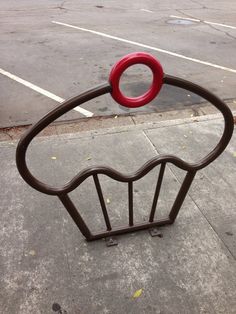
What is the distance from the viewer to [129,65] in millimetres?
1700

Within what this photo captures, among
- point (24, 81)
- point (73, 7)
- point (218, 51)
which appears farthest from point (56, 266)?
point (73, 7)

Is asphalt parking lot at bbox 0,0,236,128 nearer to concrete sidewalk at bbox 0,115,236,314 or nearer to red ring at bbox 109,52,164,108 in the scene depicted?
concrete sidewalk at bbox 0,115,236,314

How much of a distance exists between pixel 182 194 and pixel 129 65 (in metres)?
1.32

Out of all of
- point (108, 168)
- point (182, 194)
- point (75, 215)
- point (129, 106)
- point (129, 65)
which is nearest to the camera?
point (129, 65)

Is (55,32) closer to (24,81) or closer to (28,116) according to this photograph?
(24,81)

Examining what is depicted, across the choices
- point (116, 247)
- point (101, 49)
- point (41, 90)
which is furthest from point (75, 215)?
point (101, 49)

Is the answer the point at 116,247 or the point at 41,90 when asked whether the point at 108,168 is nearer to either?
the point at 116,247

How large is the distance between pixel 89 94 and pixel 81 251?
1454 mm

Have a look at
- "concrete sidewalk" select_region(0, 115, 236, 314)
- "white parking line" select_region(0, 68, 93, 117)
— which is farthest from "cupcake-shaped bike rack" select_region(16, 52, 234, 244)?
"white parking line" select_region(0, 68, 93, 117)

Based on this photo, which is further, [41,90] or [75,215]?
[41,90]

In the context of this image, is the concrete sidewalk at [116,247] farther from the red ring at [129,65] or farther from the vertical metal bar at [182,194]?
the red ring at [129,65]

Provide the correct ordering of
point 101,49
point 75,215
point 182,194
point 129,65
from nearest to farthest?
1. point 129,65
2. point 75,215
3. point 182,194
4. point 101,49

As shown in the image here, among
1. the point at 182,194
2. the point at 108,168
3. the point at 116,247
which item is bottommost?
the point at 116,247

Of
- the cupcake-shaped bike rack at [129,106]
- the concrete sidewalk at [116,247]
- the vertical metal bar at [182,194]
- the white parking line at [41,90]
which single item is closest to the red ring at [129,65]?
the cupcake-shaped bike rack at [129,106]
